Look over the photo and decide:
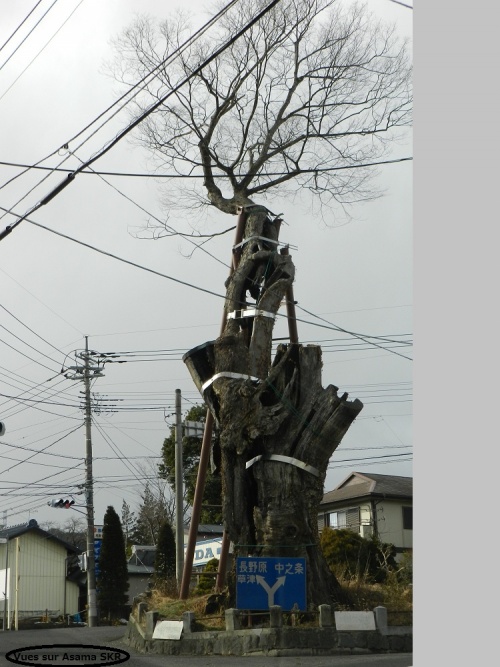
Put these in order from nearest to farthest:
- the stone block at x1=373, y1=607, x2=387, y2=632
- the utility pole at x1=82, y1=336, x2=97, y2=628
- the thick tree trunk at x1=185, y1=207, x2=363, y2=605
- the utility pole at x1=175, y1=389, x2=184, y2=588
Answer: the stone block at x1=373, y1=607, x2=387, y2=632 < the thick tree trunk at x1=185, y1=207, x2=363, y2=605 < the utility pole at x1=175, y1=389, x2=184, y2=588 < the utility pole at x1=82, y1=336, x2=97, y2=628

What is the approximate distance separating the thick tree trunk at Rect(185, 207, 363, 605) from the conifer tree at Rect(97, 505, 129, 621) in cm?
1041

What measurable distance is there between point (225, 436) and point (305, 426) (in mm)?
1296

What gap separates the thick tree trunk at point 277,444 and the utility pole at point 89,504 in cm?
1341

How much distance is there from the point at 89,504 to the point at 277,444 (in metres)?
16.5

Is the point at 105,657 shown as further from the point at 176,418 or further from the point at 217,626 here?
the point at 176,418

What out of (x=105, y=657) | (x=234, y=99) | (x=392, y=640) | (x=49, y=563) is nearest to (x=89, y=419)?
(x=49, y=563)

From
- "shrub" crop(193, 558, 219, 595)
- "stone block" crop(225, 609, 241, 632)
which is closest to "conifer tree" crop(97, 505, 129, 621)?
"shrub" crop(193, 558, 219, 595)

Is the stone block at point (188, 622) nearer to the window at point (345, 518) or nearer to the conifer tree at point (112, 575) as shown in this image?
the conifer tree at point (112, 575)

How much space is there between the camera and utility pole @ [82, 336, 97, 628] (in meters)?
28.0

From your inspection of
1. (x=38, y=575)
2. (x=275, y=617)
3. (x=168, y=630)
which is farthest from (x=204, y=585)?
(x=275, y=617)

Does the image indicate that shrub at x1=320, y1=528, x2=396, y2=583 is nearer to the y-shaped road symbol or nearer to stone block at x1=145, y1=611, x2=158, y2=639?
the y-shaped road symbol

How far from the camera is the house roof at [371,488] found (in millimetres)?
30141

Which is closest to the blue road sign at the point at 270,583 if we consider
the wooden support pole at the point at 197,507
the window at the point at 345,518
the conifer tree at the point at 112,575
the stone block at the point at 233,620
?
the stone block at the point at 233,620

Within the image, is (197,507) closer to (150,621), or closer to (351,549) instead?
(150,621)
